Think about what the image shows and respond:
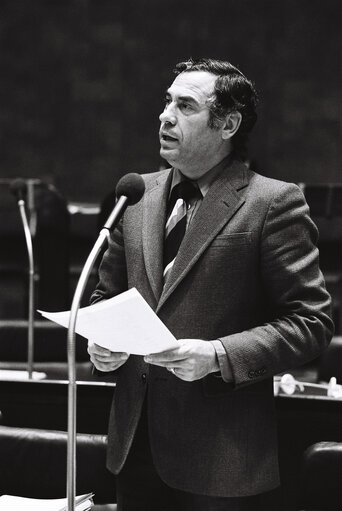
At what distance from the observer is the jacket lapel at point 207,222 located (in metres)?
1.81

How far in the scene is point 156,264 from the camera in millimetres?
1864

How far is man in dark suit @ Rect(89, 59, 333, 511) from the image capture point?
1774 mm

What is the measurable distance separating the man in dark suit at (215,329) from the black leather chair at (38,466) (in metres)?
0.29

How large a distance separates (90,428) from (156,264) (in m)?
1.16

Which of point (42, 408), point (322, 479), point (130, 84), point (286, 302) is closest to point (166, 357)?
point (286, 302)

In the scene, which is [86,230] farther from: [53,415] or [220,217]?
[220,217]

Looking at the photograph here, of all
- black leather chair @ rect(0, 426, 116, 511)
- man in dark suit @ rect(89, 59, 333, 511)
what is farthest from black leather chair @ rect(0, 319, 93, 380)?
man in dark suit @ rect(89, 59, 333, 511)

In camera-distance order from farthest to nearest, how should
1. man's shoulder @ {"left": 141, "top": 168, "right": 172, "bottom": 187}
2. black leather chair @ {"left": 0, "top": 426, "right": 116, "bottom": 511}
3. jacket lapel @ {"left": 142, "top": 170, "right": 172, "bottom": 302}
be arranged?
black leather chair @ {"left": 0, "top": 426, "right": 116, "bottom": 511}
man's shoulder @ {"left": 141, "top": 168, "right": 172, "bottom": 187}
jacket lapel @ {"left": 142, "top": 170, "right": 172, "bottom": 302}

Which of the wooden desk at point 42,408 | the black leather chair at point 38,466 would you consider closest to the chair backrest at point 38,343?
the wooden desk at point 42,408

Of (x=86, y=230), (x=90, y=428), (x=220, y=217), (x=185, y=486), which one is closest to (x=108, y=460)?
(x=185, y=486)

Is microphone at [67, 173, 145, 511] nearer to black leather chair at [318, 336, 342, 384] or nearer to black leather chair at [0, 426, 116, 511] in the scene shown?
black leather chair at [0, 426, 116, 511]

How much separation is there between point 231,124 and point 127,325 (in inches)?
25.0

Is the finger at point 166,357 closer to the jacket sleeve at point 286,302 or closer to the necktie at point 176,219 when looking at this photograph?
the jacket sleeve at point 286,302

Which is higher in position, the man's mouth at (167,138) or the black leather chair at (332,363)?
the man's mouth at (167,138)
